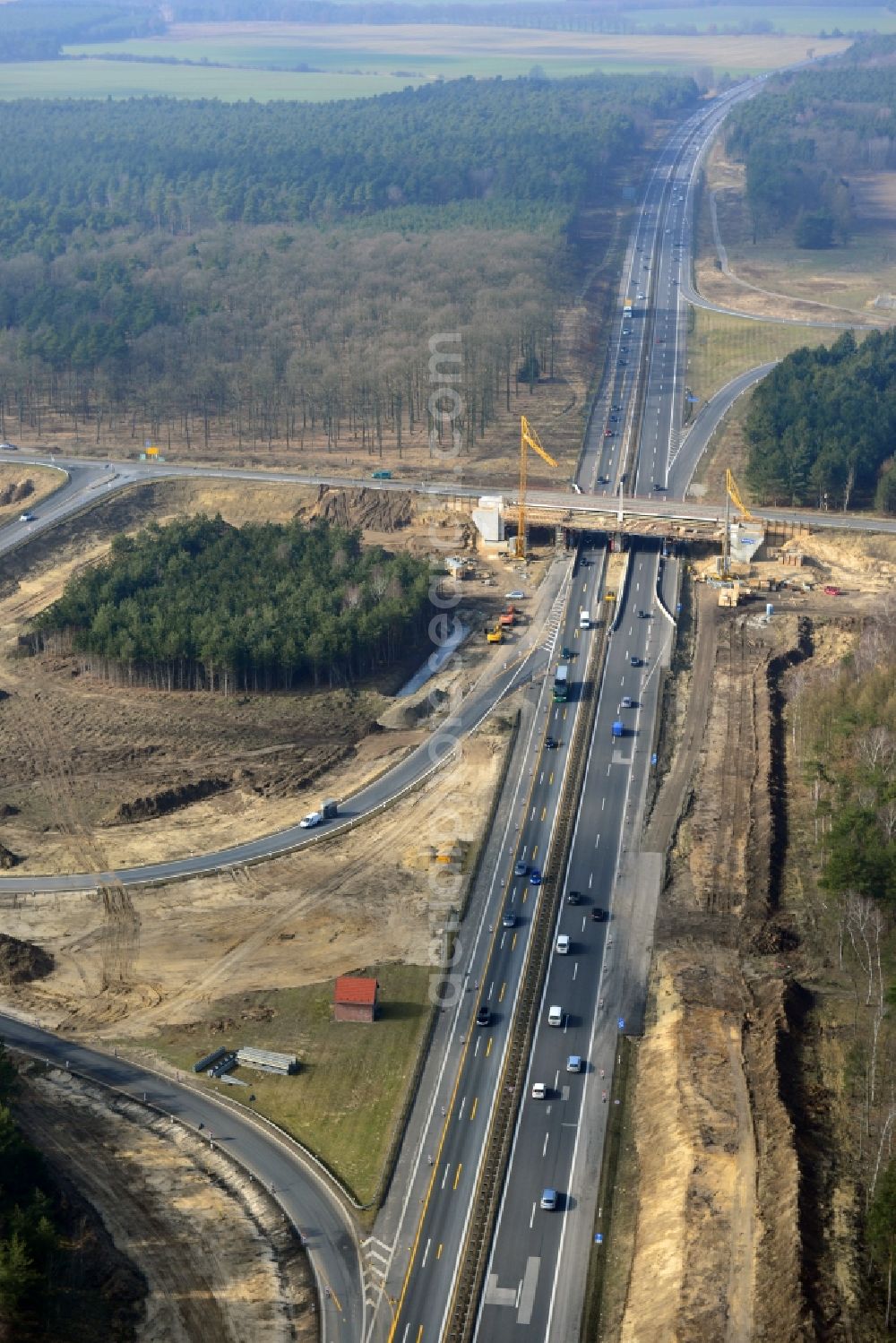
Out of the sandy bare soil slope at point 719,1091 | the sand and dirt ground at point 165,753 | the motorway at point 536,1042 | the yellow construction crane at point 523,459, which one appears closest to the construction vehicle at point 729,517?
the motorway at point 536,1042

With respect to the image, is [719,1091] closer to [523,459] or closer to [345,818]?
[345,818]

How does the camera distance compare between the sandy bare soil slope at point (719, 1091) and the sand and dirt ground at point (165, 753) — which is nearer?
the sandy bare soil slope at point (719, 1091)

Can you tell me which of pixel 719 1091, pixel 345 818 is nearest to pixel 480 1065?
pixel 719 1091

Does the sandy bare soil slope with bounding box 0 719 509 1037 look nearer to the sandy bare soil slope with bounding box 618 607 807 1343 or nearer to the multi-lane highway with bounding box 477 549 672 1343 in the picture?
the multi-lane highway with bounding box 477 549 672 1343

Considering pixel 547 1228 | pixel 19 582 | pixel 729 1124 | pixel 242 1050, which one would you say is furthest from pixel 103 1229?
pixel 19 582

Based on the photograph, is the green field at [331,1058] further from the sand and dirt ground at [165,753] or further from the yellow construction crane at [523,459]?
the yellow construction crane at [523,459]

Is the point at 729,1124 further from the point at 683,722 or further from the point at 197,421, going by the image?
the point at 197,421
